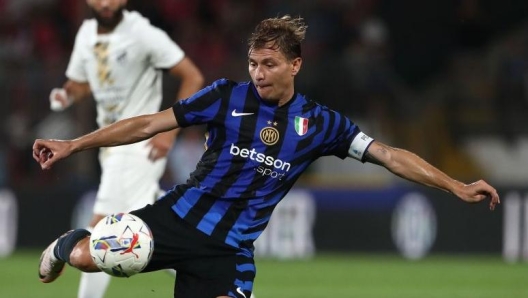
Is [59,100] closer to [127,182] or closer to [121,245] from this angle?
[127,182]

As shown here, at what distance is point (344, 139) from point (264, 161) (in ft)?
1.66

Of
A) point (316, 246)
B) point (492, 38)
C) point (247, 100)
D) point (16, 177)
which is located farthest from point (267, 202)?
point (492, 38)

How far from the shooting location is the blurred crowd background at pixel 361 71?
15.5m

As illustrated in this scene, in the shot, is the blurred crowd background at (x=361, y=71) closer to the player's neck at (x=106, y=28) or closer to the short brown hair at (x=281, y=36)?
the player's neck at (x=106, y=28)

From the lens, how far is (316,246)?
1510 centimetres

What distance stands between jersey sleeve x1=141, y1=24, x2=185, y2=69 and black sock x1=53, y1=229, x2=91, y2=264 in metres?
2.07

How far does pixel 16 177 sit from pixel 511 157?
657 cm

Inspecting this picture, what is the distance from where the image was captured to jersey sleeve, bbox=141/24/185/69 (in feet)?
27.8

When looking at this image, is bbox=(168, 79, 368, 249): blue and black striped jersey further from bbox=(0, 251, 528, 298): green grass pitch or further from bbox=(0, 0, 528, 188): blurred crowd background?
bbox=(0, 0, 528, 188): blurred crowd background

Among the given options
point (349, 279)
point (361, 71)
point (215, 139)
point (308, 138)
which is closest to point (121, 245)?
point (215, 139)

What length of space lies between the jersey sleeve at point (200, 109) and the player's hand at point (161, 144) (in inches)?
64.2

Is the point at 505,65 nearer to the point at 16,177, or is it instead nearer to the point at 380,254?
the point at 380,254

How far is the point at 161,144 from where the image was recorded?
825cm

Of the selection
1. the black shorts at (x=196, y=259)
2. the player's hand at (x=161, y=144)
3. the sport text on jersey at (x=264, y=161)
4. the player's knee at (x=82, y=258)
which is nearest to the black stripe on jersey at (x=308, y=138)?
the sport text on jersey at (x=264, y=161)
